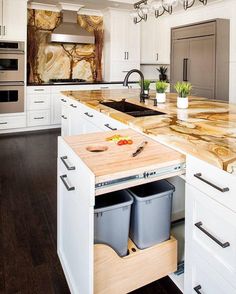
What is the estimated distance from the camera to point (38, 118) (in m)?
5.39

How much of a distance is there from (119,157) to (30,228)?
123cm

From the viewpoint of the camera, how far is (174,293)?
1.55 meters

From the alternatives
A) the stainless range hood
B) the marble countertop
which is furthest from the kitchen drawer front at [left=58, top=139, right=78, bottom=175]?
the stainless range hood

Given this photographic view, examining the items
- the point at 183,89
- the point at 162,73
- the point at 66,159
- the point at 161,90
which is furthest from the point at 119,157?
the point at 162,73

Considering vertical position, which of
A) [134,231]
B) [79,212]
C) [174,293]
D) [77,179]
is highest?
[77,179]

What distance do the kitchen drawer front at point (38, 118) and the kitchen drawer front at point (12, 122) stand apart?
113mm

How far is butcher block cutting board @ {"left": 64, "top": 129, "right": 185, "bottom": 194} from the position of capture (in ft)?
3.79

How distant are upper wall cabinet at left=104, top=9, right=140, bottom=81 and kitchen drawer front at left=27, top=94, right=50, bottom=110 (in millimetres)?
1541

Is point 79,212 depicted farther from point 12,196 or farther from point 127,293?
point 12,196

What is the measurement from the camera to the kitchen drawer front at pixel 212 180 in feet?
3.46

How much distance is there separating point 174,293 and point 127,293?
0.28 metres

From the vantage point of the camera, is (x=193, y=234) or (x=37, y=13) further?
(x=37, y=13)

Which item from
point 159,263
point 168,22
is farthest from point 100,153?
point 168,22

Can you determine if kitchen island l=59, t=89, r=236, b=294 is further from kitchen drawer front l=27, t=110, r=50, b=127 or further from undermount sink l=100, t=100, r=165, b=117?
kitchen drawer front l=27, t=110, r=50, b=127
